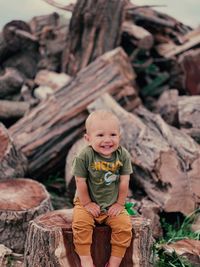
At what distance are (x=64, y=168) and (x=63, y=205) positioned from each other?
2.44 feet

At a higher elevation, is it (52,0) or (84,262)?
(52,0)

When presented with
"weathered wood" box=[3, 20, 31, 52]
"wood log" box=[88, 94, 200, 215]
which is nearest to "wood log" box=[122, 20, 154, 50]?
"weathered wood" box=[3, 20, 31, 52]

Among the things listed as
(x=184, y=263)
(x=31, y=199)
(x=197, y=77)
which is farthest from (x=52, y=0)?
(x=184, y=263)

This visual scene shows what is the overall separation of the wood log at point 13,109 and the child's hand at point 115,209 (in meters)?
4.19

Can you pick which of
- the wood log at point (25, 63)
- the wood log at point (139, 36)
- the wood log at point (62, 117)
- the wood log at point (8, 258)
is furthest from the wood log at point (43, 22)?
the wood log at point (8, 258)

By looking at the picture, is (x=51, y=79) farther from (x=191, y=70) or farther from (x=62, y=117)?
(x=191, y=70)

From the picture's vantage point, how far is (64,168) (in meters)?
6.59

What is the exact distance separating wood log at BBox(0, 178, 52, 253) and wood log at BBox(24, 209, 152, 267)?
0.89 meters

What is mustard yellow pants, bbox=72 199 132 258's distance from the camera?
3.43m

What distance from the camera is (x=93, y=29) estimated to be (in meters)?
7.83

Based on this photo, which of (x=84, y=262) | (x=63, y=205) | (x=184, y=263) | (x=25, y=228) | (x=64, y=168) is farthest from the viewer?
(x=64, y=168)

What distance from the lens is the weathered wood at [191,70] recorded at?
7.65m

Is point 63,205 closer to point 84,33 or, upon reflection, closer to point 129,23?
point 84,33

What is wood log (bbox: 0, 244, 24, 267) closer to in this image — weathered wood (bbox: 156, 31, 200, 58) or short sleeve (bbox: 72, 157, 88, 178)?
short sleeve (bbox: 72, 157, 88, 178)
